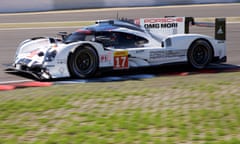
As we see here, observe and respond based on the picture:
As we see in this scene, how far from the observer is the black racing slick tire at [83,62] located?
10.1m

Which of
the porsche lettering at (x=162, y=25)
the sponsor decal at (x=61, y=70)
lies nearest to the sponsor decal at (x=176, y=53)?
the porsche lettering at (x=162, y=25)

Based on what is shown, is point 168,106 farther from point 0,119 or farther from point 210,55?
point 210,55

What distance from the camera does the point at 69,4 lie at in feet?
104

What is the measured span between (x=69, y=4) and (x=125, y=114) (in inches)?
1023

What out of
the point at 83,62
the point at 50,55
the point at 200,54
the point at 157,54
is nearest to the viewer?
the point at 50,55

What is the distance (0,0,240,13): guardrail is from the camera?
30922mm

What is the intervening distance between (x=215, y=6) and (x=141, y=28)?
2048cm

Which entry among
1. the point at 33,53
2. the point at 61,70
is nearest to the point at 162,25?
the point at 61,70

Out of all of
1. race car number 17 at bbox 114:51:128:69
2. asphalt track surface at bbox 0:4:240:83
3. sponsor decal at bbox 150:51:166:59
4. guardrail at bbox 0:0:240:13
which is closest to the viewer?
race car number 17 at bbox 114:51:128:69

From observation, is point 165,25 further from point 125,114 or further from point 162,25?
point 125,114

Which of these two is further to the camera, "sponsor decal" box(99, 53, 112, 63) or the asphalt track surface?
the asphalt track surface

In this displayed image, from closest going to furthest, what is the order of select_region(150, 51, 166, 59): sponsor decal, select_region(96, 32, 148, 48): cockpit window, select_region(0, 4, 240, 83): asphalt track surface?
select_region(96, 32, 148, 48): cockpit window < select_region(150, 51, 166, 59): sponsor decal < select_region(0, 4, 240, 83): asphalt track surface

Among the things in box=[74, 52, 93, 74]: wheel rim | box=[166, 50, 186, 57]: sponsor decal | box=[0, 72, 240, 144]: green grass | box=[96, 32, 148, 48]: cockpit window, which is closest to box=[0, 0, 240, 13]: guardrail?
box=[96, 32, 148, 48]: cockpit window

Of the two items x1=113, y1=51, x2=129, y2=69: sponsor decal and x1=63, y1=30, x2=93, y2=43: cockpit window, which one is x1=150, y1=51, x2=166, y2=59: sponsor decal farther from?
x1=63, y1=30, x2=93, y2=43: cockpit window
